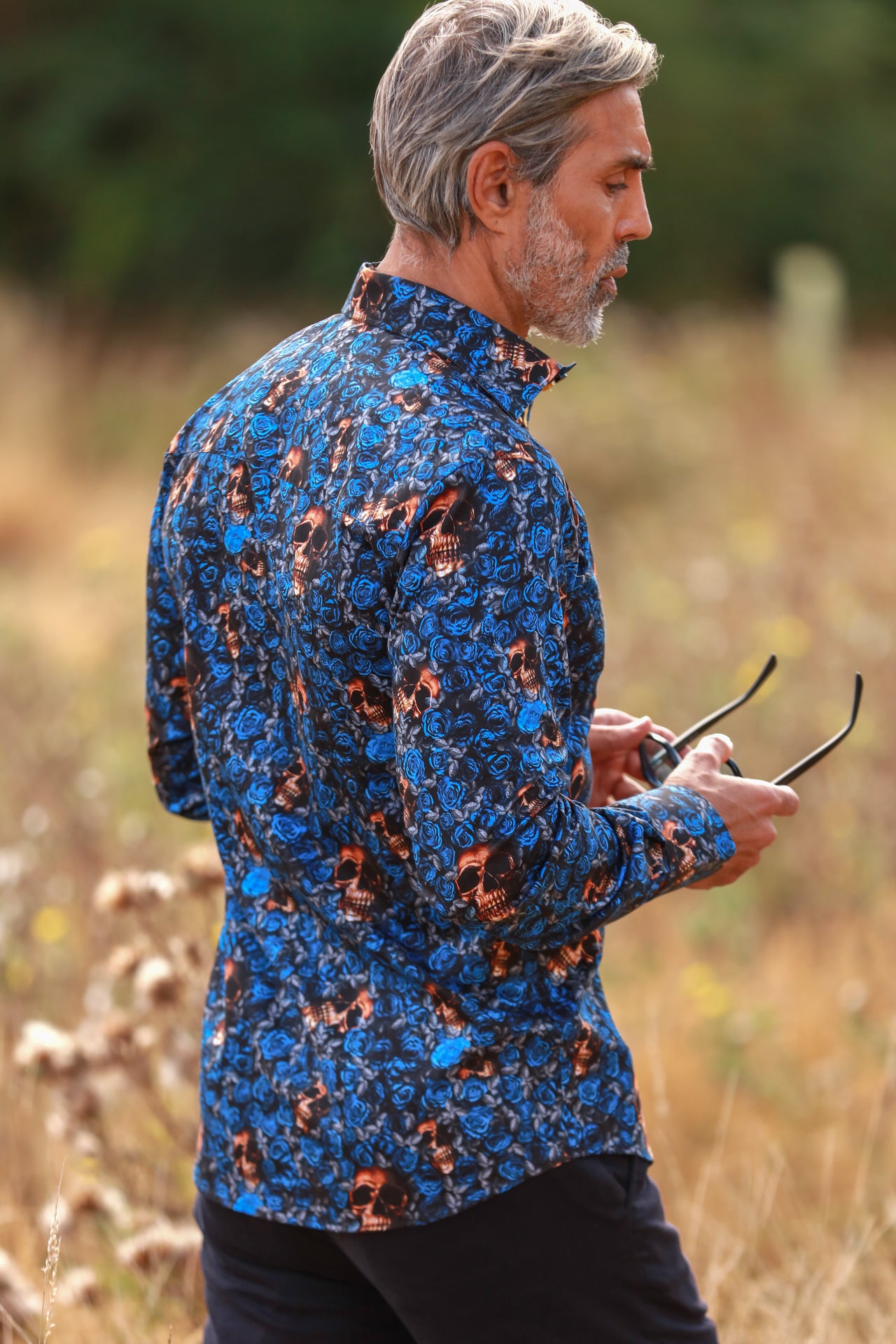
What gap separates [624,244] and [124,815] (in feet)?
8.78

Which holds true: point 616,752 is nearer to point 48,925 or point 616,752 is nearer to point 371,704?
point 371,704

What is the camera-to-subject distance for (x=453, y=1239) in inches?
47.1

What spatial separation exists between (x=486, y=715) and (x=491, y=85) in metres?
0.50

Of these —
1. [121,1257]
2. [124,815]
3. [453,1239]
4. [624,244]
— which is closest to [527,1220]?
[453,1239]

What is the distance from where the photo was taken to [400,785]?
1.13 m

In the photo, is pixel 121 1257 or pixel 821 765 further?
pixel 821 765

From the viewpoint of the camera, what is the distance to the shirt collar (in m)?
1.18

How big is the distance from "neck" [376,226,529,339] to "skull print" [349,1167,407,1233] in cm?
70

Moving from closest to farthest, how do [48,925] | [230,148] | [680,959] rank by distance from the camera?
[48,925], [680,959], [230,148]

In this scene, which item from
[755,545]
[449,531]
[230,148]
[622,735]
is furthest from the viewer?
[230,148]

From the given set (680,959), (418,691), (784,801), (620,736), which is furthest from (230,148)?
(418,691)

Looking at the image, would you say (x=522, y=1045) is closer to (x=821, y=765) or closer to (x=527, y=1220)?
(x=527, y=1220)

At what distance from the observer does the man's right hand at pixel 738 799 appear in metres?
1.22

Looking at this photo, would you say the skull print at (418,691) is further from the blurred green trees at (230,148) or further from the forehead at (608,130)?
the blurred green trees at (230,148)
